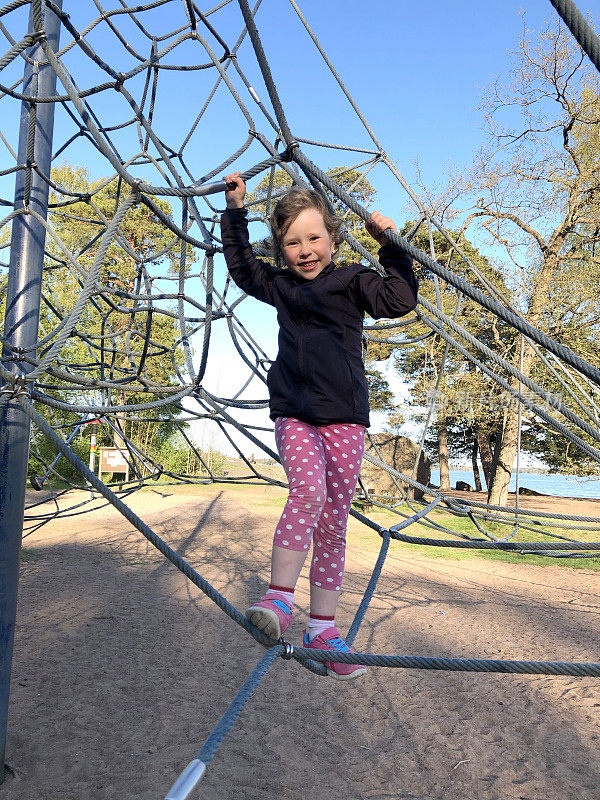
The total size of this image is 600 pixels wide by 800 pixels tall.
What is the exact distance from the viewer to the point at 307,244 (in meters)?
1.40

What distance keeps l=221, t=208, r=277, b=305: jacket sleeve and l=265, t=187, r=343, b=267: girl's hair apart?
0.06m

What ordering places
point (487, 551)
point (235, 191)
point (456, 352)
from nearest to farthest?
1. point (235, 191)
2. point (487, 551)
3. point (456, 352)

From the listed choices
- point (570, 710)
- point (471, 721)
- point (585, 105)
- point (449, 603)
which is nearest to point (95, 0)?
point (471, 721)

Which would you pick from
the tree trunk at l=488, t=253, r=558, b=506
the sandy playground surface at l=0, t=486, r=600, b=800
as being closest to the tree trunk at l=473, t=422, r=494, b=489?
the tree trunk at l=488, t=253, r=558, b=506

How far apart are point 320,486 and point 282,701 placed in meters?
Result: 1.49

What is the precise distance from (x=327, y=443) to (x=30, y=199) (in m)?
1.09

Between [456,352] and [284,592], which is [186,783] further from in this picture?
[456,352]

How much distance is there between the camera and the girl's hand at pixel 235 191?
1408mm

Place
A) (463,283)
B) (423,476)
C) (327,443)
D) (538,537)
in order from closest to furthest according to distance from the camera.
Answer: (463,283)
(327,443)
(538,537)
(423,476)

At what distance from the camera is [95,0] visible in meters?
2.04

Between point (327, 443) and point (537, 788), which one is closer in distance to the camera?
point (327, 443)

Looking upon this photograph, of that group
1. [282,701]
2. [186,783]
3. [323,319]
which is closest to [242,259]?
[323,319]

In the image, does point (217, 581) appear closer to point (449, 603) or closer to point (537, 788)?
point (449, 603)

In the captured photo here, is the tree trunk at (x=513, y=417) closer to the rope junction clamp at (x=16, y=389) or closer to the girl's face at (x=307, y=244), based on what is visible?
the girl's face at (x=307, y=244)
